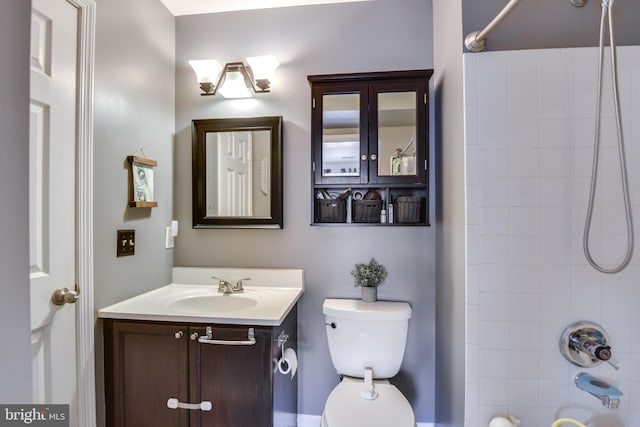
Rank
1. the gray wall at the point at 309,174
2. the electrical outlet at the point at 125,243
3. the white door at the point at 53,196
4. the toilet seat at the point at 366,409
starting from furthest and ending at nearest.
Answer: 1. the gray wall at the point at 309,174
2. the electrical outlet at the point at 125,243
3. the toilet seat at the point at 366,409
4. the white door at the point at 53,196

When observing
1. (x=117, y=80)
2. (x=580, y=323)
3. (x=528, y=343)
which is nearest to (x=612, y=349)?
(x=580, y=323)

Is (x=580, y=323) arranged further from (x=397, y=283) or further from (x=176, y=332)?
(x=176, y=332)

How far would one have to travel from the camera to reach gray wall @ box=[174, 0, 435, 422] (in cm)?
169

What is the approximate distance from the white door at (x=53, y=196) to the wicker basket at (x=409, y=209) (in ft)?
4.91

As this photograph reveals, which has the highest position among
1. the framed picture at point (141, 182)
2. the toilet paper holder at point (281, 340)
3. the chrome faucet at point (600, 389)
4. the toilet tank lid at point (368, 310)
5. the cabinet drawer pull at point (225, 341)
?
the framed picture at point (141, 182)

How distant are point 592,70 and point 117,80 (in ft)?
6.65

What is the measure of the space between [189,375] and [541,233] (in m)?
1.55

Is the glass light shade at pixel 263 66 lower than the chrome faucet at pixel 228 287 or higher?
higher

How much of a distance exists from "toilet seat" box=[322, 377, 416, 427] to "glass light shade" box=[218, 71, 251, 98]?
67.0 inches

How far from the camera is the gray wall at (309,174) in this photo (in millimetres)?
1687

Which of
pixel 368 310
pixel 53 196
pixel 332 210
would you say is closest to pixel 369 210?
pixel 332 210

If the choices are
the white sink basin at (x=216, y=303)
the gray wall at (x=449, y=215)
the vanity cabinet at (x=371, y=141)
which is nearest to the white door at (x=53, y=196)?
the white sink basin at (x=216, y=303)

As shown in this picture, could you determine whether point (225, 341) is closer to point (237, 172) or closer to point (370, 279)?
point (370, 279)

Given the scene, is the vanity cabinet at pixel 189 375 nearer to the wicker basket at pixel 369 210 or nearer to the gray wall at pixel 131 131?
the gray wall at pixel 131 131
